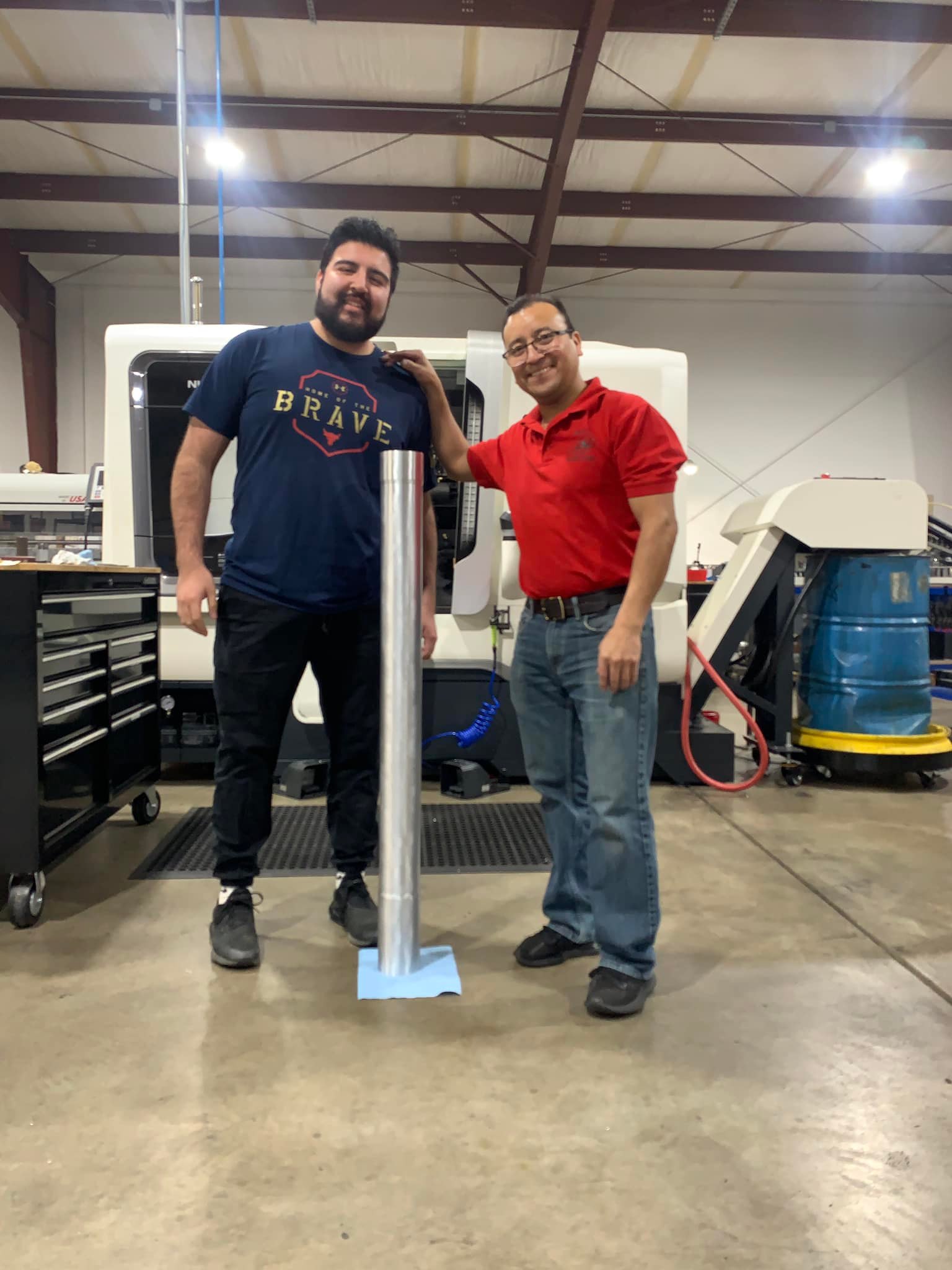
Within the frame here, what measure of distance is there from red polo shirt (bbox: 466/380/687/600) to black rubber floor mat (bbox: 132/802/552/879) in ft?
3.60

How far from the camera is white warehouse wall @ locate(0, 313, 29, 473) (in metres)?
8.99

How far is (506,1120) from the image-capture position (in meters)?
1.25

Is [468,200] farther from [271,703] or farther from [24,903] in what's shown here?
[24,903]

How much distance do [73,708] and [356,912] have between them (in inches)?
35.6

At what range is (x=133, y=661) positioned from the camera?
2.62 meters

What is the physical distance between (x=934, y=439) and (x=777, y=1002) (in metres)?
9.80

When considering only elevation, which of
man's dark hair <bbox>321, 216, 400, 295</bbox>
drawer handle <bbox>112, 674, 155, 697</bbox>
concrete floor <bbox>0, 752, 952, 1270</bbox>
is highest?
man's dark hair <bbox>321, 216, 400, 295</bbox>

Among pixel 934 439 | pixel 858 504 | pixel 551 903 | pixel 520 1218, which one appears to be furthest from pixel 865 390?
pixel 520 1218

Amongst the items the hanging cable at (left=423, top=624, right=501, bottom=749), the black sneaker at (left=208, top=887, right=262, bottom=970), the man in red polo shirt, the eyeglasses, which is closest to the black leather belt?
the man in red polo shirt

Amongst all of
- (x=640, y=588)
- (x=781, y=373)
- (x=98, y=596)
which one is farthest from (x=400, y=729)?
(x=781, y=373)

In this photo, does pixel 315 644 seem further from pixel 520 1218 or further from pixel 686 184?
pixel 686 184

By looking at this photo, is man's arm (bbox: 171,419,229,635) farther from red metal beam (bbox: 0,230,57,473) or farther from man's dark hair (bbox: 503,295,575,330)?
red metal beam (bbox: 0,230,57,473)

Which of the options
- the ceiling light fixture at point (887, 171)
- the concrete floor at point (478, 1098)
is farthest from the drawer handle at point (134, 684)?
the ceiling light fixture at point (887, 171)

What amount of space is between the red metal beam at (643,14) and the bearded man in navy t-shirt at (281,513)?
4842 millimetres
